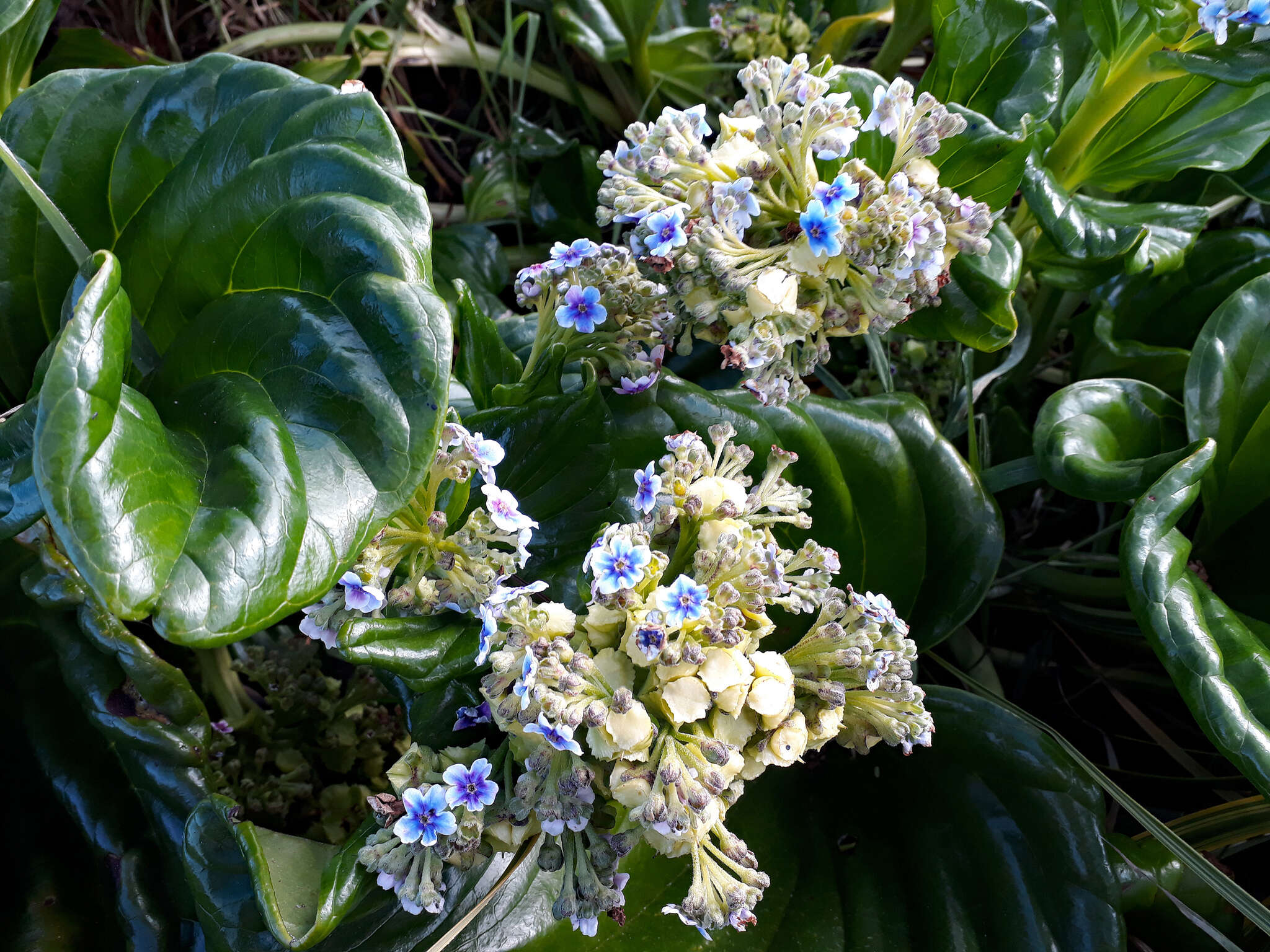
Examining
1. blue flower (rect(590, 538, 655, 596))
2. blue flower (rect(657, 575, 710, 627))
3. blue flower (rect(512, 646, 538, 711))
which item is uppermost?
blue flower (rect(590, 538, 655, 596))

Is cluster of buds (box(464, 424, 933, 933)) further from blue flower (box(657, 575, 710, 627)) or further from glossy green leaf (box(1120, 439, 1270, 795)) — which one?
glossy green leaf (box(1120, 439, 1270, 795))

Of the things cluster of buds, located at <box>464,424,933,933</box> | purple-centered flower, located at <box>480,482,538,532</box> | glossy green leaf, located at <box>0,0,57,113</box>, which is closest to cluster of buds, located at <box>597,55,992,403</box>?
cluster of buds, located at <box>464,424,933,933</box>

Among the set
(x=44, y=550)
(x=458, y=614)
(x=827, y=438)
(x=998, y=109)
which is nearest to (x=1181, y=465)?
(x=827, y=438)

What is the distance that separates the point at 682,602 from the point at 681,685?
6cm

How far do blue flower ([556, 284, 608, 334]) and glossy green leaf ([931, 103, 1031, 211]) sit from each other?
1.28 ft

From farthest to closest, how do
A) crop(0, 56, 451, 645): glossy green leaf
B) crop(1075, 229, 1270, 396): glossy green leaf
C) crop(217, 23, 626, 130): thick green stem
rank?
crop(217, 23, 626, 130): thick green stem < crop(1075, 229, 1270, 396): glossy green leaf < crop(0, 56, 451, 645): glossy green leaf

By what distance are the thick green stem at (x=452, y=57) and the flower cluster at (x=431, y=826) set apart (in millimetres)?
1348

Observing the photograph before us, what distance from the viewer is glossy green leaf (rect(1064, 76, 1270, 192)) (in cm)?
106

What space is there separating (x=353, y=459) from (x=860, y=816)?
0.73 meters

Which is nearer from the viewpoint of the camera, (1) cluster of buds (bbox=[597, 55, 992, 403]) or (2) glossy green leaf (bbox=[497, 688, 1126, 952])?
(1) cluster of buds (bbox=[597, 55, 992, 403])

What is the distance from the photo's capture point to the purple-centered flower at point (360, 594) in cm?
69

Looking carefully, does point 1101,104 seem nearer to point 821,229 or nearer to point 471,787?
point 821,229

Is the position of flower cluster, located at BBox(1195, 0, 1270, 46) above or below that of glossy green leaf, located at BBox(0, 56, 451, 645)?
above

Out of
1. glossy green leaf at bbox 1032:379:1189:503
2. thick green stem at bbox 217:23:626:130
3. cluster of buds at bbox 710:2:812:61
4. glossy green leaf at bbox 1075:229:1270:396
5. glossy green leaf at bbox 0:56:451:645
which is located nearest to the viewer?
glossy green leaf at bbox 0:56:451:645
